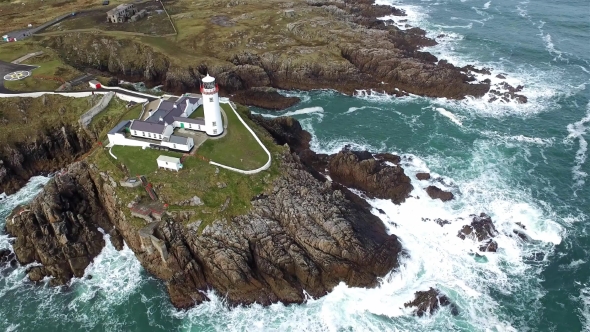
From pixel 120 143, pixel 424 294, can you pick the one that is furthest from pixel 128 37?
pixel 424 294

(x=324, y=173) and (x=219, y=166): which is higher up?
(x=219, y=166)

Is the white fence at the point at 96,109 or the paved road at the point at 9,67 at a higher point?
the paved road at the point at 9,67

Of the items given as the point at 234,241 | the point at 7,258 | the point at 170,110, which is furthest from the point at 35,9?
the point at 234,241

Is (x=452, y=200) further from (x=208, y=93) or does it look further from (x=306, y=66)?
(x=306, y=66)

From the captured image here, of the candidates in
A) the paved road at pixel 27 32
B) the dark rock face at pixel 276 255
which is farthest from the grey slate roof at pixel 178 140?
the paved road at pixel 27 32

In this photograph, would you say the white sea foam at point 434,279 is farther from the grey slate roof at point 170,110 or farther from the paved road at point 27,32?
the paved road at point 27,32

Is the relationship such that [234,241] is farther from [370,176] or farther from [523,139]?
[523,139]
